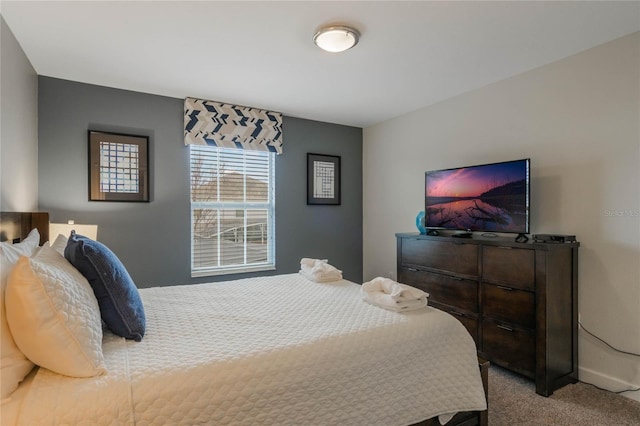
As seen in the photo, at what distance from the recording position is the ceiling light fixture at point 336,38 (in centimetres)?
213

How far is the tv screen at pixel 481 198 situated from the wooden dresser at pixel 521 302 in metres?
0.25

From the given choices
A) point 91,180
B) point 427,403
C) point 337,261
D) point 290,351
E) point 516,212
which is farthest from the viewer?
point 337,261

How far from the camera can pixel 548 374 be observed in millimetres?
2252

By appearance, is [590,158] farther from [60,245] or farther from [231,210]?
[60,245]

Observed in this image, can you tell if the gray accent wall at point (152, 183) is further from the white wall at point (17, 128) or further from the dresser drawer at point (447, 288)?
the dresser drawer at point (447, 288)

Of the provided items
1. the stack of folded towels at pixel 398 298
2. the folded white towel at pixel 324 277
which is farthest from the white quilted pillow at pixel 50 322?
the folded white towel at pixel 324 277

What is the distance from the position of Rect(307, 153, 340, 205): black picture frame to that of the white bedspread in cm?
243

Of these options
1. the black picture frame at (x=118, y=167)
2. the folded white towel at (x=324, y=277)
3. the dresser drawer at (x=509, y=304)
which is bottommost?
the dresser drawer at (x=509, y=304)

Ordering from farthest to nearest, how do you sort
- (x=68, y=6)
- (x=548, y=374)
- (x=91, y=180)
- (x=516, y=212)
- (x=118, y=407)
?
(x=91, y=180), (x=516, y=212), (x=548, y=374), (x=68, y=6), (x=118, y=407)

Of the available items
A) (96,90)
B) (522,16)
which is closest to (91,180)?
(96,90)

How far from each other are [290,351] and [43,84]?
3303 mm

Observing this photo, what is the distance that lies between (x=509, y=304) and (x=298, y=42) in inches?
98.7

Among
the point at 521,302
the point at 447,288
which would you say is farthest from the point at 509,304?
the point at 447,288

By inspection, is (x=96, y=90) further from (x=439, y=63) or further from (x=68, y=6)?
(x=439, y=63)
